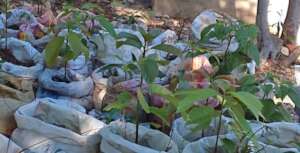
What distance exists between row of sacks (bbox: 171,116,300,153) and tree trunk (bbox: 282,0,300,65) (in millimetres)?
2510

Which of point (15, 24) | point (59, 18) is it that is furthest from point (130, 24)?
point (15, 24)

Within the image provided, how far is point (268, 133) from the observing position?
6.10ft

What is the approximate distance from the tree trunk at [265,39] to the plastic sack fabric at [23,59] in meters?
2.05

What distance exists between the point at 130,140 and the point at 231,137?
33cm

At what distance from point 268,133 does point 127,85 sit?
74cm

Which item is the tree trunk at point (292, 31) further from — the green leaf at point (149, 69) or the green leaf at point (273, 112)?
the green leaf at point (149, 69)

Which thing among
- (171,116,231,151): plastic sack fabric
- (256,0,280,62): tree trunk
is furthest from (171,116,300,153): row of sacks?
(256,0,280,62): tree trunk

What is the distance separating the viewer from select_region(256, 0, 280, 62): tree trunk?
4250mm

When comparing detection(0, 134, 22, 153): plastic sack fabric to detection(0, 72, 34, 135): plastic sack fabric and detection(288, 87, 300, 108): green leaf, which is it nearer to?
detection(0, 72, 34, 135): plastic sack fabric

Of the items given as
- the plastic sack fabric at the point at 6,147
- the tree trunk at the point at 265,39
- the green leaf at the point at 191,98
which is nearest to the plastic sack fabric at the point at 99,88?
the plastic sack fabric at the point at 6,147

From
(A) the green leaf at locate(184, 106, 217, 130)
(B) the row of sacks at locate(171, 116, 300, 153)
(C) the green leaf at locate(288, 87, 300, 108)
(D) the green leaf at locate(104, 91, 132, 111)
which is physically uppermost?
(A) the green leaf at locate(184, 106, 217, 130)

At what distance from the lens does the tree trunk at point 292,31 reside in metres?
4.29

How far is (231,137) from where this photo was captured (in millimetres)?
1749

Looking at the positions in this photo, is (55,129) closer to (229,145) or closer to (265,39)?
(229,145)
